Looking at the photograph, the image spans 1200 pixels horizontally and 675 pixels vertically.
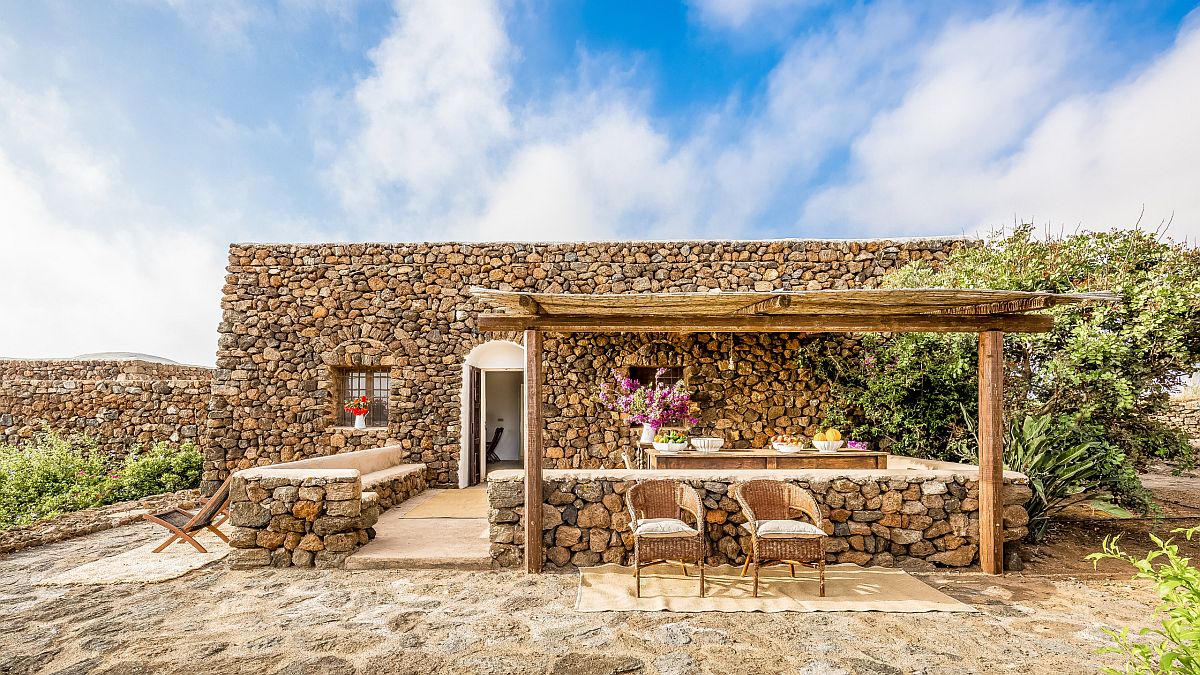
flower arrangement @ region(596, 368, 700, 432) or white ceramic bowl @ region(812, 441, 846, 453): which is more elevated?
flower arrangement @ region(596, 368, 700, 432)

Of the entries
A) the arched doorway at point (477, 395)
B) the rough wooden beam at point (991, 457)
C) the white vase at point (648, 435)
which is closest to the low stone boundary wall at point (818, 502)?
the rough wooden beam at point (991, 457)

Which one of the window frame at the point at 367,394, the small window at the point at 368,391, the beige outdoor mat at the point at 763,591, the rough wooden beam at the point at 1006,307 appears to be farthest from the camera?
the small window at the point at 368,391

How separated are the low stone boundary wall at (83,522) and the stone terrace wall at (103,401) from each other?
1966 mm

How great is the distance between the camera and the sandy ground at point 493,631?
10.3 ft

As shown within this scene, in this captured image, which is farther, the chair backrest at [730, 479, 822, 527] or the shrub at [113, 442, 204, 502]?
the shrub at [113, 442, 204, 502]

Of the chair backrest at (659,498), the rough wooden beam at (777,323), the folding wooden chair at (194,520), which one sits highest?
the rough wooden beam at (777,323)

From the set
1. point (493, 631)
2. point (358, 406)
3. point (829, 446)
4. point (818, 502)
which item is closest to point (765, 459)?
point (829, 446)

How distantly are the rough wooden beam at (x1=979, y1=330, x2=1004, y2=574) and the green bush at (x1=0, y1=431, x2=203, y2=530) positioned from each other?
31.3 ft

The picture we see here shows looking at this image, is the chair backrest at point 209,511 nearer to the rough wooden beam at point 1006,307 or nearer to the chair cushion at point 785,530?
the chair cushion at point 785,530

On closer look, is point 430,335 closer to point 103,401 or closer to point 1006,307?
point 103,401

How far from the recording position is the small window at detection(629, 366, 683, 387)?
861 centimetres

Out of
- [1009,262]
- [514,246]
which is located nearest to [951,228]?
[1009,262]

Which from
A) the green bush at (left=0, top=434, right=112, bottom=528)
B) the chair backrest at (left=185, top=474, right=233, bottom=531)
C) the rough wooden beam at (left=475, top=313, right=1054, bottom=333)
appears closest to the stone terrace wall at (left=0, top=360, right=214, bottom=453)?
the green bush at (left=0, top=434, right=112, bottom=528)

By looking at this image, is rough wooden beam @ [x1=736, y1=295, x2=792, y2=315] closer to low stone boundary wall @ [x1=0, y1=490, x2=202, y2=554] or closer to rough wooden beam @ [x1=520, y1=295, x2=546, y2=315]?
rough wooden beam @ [x1=520, y1=295, x2=546, y2=315]
